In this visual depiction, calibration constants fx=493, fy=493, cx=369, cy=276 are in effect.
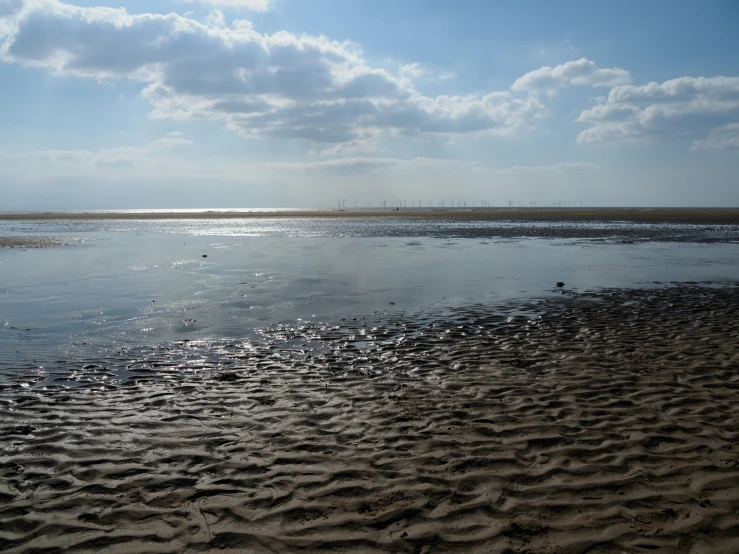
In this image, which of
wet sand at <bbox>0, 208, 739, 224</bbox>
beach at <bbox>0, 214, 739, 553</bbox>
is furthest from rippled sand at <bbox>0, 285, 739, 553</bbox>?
wet sand at <bbox>0, 208, 739, 224</bbox>

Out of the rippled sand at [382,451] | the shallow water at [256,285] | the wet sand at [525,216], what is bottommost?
the rippled sand at [382,451]

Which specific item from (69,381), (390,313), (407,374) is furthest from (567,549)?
(390,313)

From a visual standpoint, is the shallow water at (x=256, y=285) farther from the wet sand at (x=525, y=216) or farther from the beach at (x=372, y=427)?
the wet sand at (x=525, y=216)

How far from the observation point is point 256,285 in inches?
830

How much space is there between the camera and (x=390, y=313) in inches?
603

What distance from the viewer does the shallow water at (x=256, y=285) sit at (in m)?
13.2

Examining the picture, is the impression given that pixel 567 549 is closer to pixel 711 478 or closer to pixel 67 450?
pixel 711 478

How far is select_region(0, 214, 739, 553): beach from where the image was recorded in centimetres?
509

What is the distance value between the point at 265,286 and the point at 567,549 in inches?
684

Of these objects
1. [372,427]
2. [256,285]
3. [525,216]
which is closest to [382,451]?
[372,427]

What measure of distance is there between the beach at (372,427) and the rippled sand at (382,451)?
3 centimetres

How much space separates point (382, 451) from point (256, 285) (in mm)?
15486

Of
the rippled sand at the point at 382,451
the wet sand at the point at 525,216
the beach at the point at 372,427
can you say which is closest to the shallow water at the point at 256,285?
the beach at the point at 372,427

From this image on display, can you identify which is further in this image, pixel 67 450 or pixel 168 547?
pixel 67 450
